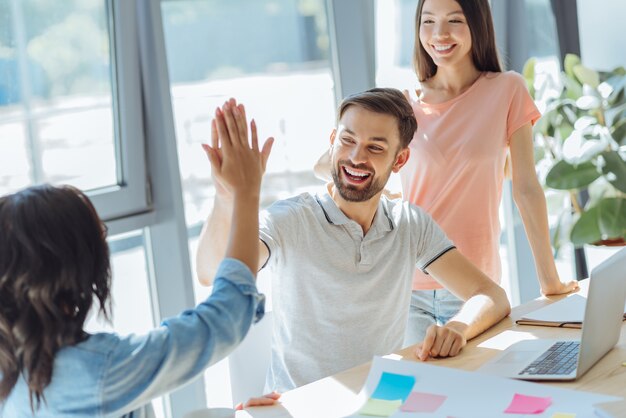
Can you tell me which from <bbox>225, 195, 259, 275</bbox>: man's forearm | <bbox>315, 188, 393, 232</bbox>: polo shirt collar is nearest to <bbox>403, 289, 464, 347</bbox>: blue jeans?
<bbox>315, 188, 393, 232</bbox>: polo shirt collar

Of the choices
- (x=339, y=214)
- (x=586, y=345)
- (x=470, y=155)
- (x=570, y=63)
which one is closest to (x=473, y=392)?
(x=586, y=345)

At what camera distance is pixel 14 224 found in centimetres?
139

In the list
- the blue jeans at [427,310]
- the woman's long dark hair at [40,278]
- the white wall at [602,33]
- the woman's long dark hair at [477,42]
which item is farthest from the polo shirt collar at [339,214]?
the white wall at [602,33]

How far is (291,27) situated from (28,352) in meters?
2.17

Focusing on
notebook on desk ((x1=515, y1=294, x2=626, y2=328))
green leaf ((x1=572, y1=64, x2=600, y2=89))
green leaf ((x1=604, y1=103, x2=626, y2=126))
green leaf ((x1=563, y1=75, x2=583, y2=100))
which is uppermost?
green leaf ((x1=572, y1=64, x2=600, y2=89))

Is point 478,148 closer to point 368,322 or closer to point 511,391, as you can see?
point 368,322

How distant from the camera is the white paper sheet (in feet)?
5.49

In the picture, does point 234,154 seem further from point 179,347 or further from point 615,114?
point 615,114

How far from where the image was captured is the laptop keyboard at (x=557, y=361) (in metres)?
1.88

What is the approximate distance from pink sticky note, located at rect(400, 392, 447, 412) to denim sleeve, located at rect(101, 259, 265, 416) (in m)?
0.39

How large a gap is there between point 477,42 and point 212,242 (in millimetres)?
1130

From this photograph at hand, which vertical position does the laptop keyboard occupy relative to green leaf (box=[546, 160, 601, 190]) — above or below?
below

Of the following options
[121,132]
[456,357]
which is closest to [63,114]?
[121,132]

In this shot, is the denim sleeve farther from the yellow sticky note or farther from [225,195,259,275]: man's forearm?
the yellow sticky note
